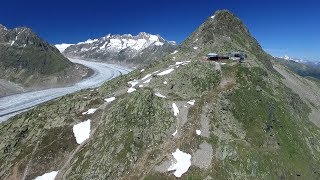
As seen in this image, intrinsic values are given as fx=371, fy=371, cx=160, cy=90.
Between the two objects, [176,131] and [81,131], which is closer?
[176,131]

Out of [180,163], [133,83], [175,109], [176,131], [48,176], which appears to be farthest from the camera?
[133,83]

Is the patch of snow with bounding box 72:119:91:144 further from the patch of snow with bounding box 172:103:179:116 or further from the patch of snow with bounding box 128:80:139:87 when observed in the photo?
the patch of snow with bounding box 172:103:179:116

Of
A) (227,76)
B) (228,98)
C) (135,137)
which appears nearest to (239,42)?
(227,76)

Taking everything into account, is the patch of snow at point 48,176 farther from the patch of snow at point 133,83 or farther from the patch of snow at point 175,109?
the patch of snow at point 133,83

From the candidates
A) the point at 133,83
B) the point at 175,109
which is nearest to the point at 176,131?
the point at 175,109

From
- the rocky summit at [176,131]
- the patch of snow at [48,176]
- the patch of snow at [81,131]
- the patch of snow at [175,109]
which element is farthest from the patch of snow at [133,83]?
the patch of snow at [48,176]

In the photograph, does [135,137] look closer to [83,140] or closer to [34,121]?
[83,140]

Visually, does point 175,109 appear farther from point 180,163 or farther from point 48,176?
point 48,176
